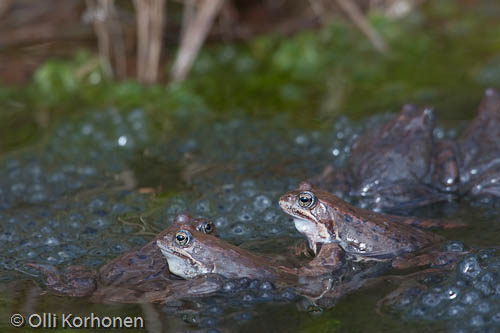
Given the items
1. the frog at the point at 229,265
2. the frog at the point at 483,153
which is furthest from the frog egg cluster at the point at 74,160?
the frog at the point at 483,153

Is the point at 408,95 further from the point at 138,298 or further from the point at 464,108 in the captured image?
the point at 138,298

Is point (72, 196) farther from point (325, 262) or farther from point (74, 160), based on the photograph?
point (325, 262)

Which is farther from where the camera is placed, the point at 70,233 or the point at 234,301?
the point at 70,233

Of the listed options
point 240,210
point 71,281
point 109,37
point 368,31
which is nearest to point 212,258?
point 71,281

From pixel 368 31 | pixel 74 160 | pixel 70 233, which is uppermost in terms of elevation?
pixel 368 31

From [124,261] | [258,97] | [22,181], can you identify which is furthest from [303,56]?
[124,261]

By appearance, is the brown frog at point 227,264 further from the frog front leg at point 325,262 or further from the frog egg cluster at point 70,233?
the frog egg cluster at point 70,233
